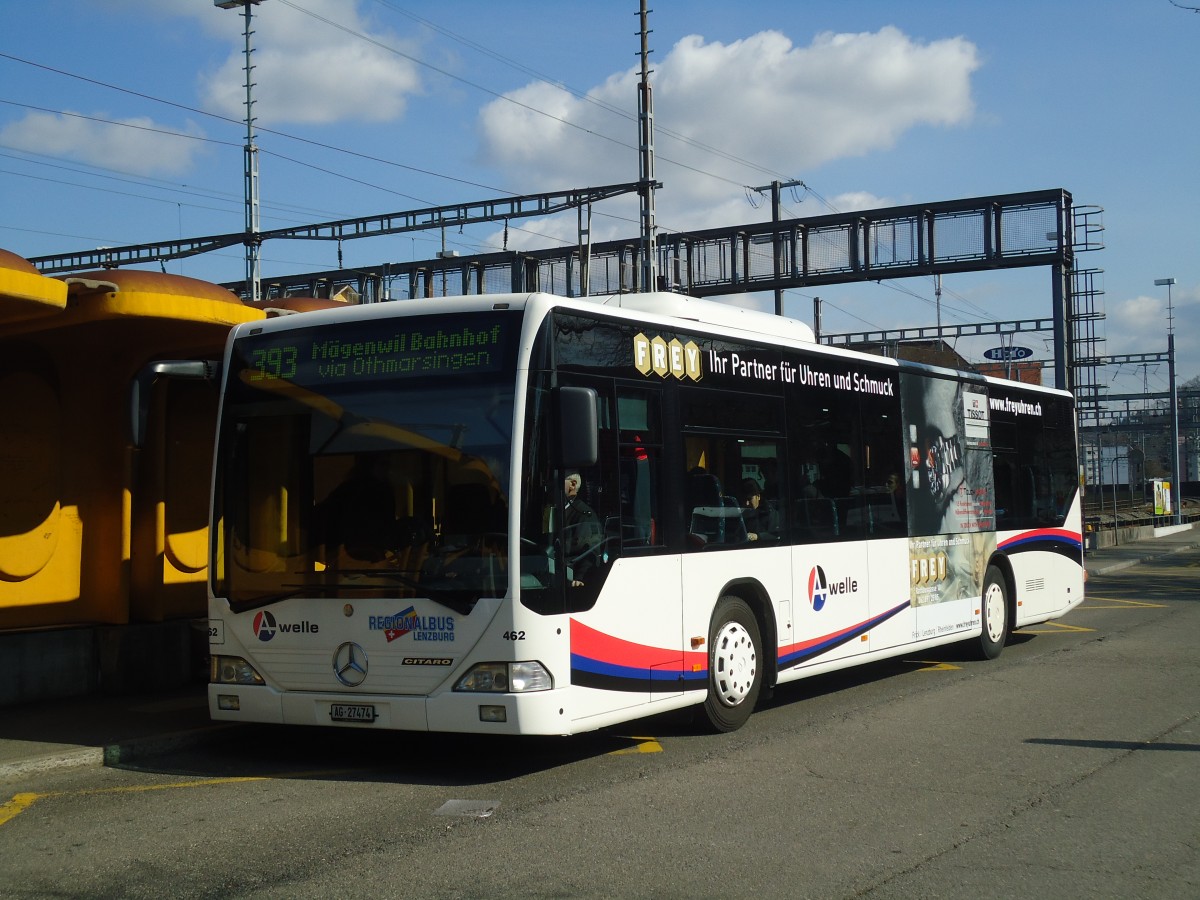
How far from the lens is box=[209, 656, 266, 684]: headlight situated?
8625mm

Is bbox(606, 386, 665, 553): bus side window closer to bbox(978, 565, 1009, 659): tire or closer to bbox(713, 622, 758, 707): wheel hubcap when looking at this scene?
bbox(713, 622, 758, 707): wheel hubcap

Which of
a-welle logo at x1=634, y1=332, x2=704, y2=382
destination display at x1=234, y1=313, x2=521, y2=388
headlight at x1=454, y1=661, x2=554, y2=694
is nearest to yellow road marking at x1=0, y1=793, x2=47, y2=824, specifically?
headlight at x1=454, y1=661, x2=554, y2=694

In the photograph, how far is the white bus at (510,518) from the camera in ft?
25.8

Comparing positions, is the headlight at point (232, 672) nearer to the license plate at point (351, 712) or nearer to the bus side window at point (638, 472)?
the license plate at point (351, 712)

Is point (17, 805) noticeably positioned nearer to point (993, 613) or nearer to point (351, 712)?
point (351, 712)

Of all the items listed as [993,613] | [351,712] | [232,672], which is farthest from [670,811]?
[993,613]

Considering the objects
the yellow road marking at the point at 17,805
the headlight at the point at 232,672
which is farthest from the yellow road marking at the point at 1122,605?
the yellow road marking at the point at 17,805

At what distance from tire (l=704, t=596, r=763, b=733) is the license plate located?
8.60 feet

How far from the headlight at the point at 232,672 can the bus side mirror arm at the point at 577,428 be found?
2690 mm

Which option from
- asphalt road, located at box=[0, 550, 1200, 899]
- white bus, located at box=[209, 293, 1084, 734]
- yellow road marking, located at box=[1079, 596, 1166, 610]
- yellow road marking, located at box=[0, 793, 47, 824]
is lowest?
yellow road marking, located at box=[1079, 596, 1166, 610]

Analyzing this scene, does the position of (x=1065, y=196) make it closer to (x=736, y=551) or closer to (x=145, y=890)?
(x=736, y=551)

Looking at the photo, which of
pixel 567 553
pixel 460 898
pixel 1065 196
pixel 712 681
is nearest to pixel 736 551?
pixel 712 681

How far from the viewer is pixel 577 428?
7762 mm

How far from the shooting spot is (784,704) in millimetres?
11406
